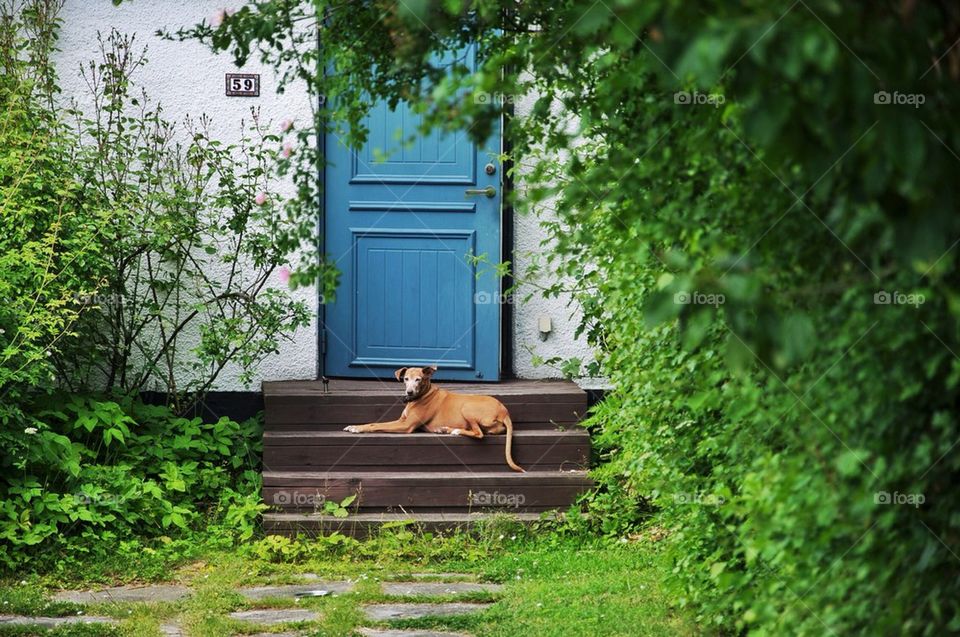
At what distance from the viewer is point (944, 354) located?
102 inches

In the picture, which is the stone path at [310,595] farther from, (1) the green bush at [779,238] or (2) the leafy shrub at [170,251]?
(2) the leafy shrub at [170,251]

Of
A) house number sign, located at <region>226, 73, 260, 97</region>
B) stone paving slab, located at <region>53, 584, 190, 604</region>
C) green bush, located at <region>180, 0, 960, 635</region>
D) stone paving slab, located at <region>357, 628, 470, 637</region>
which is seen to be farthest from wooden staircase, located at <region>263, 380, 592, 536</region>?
green bush, located at <region>180, 0, 960, 635</region>

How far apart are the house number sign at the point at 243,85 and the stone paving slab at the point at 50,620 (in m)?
3.91

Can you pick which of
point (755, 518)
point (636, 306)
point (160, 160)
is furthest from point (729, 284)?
point (160, 160)

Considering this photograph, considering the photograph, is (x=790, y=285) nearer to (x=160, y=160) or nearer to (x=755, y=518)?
(x=755, y=518)

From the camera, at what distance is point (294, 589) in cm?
620

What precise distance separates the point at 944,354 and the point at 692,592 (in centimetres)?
223

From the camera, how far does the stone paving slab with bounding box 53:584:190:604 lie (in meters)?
6.00

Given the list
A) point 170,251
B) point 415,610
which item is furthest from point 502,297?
point 415,610

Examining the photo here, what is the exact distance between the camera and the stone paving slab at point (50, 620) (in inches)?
215

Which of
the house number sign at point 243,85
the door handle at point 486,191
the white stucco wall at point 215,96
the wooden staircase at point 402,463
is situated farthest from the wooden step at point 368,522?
the house number sign at point 243,85

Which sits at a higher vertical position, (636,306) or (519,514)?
(636,306)

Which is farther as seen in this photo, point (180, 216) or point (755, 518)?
point (180, 216)

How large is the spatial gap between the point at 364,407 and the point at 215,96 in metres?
2.43
